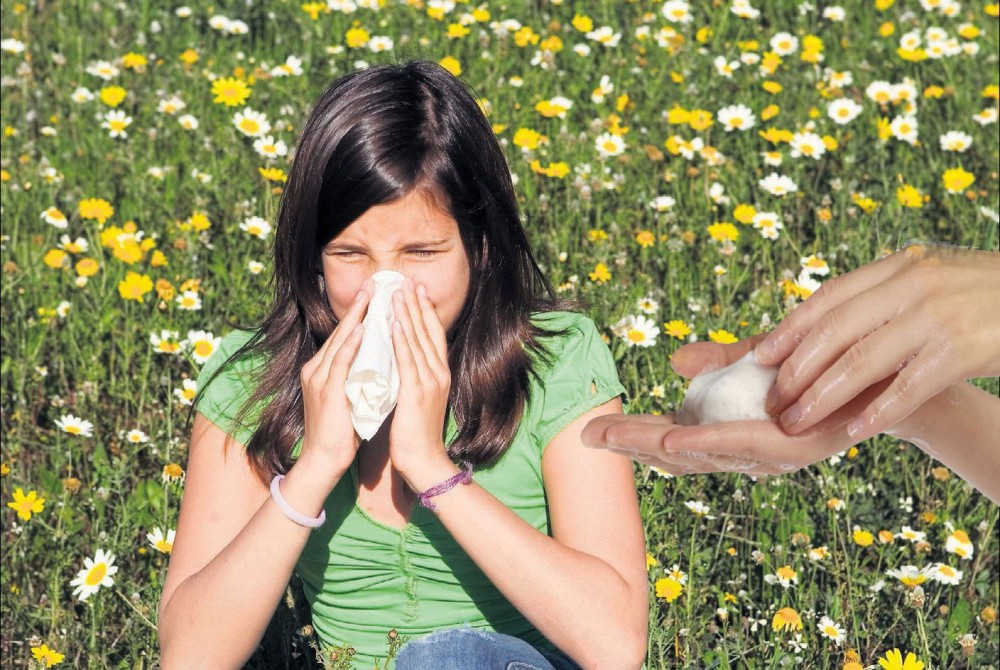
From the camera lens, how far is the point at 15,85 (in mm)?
4590

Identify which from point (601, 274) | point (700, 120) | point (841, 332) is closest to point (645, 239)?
point (601, 274)

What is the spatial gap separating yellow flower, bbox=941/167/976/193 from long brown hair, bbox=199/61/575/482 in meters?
1.93

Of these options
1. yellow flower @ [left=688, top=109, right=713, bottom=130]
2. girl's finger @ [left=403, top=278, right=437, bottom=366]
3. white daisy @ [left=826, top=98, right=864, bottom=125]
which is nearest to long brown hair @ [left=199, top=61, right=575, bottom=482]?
girl's finger @ [left=403, top=278, right=437, bottom=366]

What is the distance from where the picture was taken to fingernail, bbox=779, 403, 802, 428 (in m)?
1.17

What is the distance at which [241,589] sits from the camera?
1.99 meters

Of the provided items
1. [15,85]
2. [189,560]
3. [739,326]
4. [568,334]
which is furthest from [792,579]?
[15,85]

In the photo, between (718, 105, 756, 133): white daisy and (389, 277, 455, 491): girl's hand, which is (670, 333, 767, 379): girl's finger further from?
(718, 105, 756, 133): white daisy

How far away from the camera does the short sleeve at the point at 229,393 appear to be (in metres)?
2.24

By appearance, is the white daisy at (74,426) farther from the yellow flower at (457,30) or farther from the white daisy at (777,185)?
the yellow flower at (457,30)

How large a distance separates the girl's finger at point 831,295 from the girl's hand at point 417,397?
79 centimetres

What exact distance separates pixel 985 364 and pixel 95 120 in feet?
12.0

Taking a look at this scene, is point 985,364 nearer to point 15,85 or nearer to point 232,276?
point 232,276

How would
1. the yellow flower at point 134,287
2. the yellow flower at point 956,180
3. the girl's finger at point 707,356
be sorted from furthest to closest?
1. the yellow flower at point 956,180
2. the yellow flower at point 134,287
3. the girl's finger at point 707,356

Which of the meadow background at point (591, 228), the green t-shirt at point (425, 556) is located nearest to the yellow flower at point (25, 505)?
the meadow background at point (591, 228)
